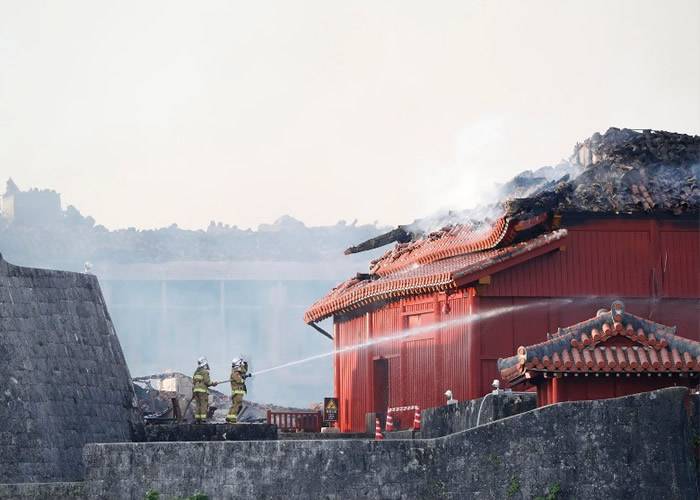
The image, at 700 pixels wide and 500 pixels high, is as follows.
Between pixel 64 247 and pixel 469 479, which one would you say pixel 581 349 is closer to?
pixel 469 479

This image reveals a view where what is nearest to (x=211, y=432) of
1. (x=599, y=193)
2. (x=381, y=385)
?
(x=599, y=193)

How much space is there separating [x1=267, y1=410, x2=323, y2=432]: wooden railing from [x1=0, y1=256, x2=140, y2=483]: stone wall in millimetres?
10229

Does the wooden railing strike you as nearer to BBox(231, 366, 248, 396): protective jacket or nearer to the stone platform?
BBox(231, 366, 248, 396): protective jacket

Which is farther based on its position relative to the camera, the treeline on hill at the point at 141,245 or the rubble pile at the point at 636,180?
the treeline on hill at the point at 141,245

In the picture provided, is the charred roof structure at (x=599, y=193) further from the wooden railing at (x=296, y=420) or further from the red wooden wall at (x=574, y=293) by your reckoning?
the wooden railing at (x=296, y=420)

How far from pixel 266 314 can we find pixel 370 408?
2406 inches

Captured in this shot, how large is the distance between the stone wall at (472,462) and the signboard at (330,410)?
19.6 metres

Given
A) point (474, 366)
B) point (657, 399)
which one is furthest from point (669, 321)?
point (657, 399)

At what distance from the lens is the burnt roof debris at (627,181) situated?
37375 millimetres

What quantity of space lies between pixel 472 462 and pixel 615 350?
3.42 metres

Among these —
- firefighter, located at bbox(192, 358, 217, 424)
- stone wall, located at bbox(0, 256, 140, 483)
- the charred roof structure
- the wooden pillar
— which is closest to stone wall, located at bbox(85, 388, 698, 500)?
stone wall, located at bbox(0, 256, 140, 483)

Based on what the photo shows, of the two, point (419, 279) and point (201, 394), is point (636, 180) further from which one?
point (201, 394)

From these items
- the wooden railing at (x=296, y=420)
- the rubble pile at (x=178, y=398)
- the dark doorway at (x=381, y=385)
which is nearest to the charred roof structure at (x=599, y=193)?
the dark doorway at (x=381, y=385)

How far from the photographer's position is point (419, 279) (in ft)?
129
